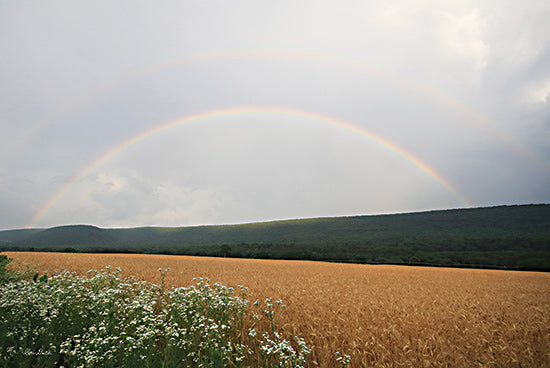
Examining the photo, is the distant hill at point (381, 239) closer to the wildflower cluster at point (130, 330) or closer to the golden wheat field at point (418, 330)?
the golden wheat field at point (418, 330)

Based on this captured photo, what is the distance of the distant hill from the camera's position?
109ft

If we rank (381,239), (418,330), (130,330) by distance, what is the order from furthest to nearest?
(381,239) < (130,330) < (418,330)

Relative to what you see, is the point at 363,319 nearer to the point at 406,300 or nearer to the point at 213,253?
the point at 406,300

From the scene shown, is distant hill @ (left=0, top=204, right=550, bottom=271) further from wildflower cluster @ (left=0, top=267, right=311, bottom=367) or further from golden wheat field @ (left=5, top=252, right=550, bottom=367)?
wildflower cluster @ (left=0, top=267, right=311, bottom=367)

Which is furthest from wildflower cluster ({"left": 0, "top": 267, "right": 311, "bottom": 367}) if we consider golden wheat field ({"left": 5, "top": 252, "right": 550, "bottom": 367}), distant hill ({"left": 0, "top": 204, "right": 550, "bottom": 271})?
distant hill ({"left": 0, "top": 204, "right": 550, "bottom": 271})

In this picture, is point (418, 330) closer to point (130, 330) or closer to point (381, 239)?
point (130, 330)

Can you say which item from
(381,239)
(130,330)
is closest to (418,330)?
(130,330)

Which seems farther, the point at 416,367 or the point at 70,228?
the point at 70,228

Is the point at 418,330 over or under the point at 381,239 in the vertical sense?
under

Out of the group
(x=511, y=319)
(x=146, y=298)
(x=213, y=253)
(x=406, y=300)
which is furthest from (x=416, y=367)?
(x=213, y=253)

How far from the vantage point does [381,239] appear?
60.3 metres

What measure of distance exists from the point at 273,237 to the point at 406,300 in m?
71.1

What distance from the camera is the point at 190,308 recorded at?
6352 mm

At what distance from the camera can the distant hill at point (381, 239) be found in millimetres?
33344
